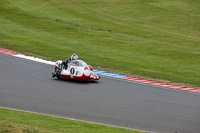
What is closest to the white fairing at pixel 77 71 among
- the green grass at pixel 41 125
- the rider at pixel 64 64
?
the rider at pixel 64 64

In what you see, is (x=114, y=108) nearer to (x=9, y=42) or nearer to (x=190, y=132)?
(x=190, y=132)

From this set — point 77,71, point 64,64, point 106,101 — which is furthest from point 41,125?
point 64,64

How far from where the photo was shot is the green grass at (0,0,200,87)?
27.8 meters

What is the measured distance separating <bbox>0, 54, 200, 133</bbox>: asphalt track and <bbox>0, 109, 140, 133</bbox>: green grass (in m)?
1.25

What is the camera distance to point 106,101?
1903 cm

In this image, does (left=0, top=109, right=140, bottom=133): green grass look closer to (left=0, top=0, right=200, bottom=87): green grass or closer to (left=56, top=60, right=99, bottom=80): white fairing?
(left=56, top=60, right=99, bottom=80): white fairing

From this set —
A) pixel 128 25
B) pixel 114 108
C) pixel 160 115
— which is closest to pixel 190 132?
pixel 160 115

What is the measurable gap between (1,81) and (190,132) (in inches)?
391

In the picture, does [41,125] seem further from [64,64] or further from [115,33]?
[115,33]

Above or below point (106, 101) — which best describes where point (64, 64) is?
above

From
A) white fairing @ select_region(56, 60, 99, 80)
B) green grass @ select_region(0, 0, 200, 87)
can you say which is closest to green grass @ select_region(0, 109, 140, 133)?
white fairing @ select_region(56, 60, 99, 80)

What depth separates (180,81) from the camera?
2381 centimetres

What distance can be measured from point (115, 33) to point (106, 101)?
66.5 feet

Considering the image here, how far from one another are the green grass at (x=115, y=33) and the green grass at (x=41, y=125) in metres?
9.76
